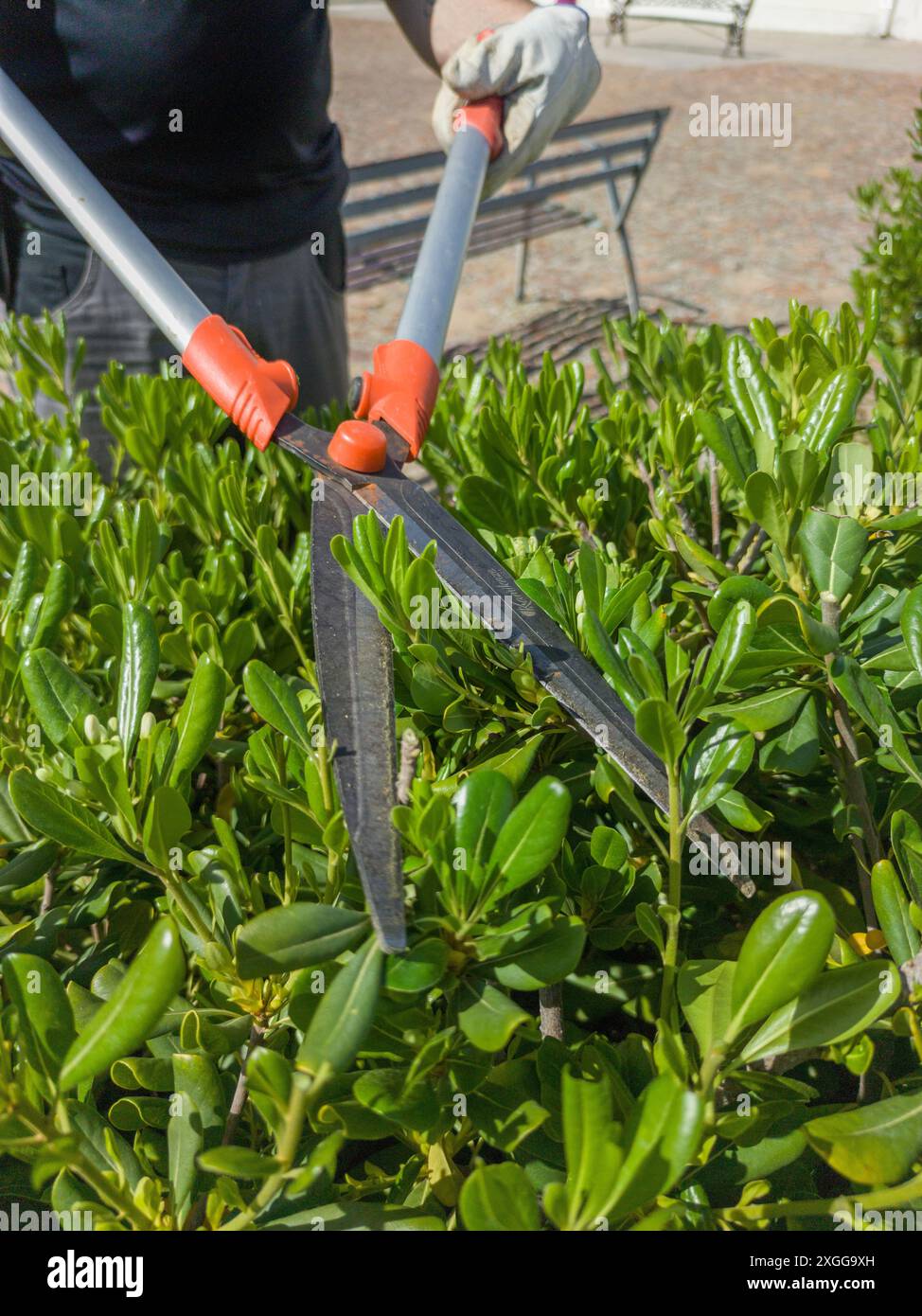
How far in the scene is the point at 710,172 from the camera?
8.91 metres

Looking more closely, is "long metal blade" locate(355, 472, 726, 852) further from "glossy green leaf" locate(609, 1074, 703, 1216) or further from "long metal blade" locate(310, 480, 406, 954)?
"glossy green leaf" locate(609, 1074, 703, 1216)

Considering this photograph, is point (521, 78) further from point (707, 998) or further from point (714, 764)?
point (707, 998)

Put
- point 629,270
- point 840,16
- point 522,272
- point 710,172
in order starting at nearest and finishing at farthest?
point 629,270, point 522,272, point 710,172, point 840,16

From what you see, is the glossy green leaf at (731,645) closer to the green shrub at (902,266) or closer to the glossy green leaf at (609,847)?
the glossy green leaf at (609,847)

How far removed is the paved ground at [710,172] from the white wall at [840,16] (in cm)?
38

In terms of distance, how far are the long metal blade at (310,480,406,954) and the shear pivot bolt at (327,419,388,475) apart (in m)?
0.12

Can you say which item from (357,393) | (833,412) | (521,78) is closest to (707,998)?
(833,412)

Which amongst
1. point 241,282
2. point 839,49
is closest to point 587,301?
point 241,282

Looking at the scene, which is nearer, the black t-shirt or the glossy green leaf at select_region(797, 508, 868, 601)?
the glossy green leaf at select_region(797, 508, 868, 601)

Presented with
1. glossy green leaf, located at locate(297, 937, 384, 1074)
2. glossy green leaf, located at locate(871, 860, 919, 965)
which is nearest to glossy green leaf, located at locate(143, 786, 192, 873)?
glossy green leaf, located at locate(297, 937, 384, 1074)

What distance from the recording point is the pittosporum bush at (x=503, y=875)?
28.4 inches

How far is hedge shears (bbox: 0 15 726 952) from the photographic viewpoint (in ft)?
2.98

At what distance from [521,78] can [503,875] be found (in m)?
2.04

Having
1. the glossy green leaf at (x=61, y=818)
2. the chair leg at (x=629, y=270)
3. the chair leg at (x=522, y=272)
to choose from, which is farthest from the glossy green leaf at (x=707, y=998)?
the chair leg at (x=522, y=272)
